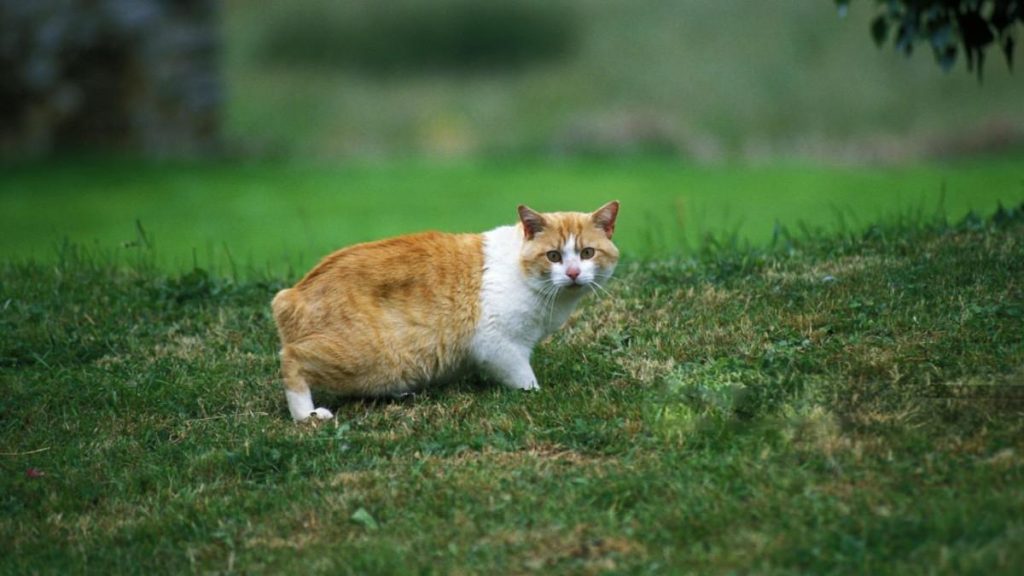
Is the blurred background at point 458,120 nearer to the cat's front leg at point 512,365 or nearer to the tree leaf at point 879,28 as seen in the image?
the tree leaf at point 879,28

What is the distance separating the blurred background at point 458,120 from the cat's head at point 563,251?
4473mm

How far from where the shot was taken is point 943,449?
4.57 m

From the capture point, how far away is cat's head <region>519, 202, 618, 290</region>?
5598mm

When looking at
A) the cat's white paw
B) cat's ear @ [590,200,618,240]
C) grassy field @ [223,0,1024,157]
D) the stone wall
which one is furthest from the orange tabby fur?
the stone wall

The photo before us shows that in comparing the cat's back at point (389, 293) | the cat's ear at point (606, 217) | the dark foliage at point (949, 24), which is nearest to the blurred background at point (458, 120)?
the dark foliage at point (949, 24)

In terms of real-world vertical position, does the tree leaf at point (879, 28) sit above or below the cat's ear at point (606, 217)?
above

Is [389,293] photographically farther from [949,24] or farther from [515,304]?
[949,24]

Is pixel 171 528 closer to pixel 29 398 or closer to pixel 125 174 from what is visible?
pixel 29 398

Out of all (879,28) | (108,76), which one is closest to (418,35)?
(108,76)

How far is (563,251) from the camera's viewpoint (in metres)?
5.63

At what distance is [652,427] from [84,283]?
4447 millimetres

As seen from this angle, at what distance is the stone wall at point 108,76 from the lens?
1511 centimetres

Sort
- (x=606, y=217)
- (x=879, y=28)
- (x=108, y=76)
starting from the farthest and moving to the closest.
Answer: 1. (x=108, y=76)
2. (x=879, y=28)
3. (x=606, y=217)

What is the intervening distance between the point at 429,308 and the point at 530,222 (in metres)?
0.63
